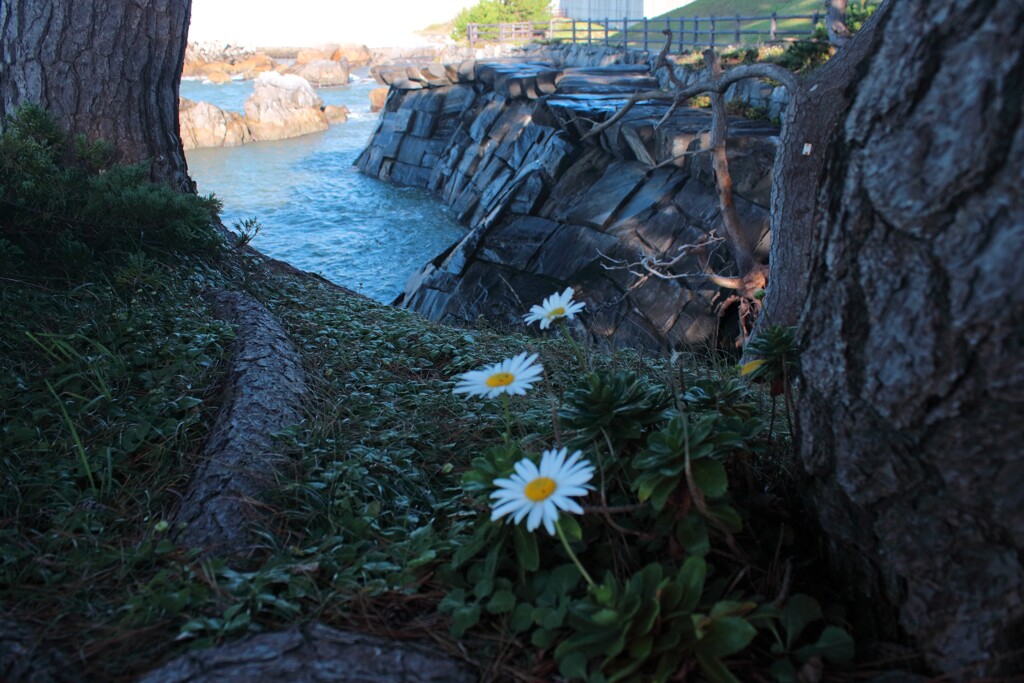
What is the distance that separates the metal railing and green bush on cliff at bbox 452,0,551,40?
5291 millimetres

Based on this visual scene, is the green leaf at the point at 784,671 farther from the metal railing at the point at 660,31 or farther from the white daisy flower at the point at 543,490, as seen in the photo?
the metal railing at the point at 660,31

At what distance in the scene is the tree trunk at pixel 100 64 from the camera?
4590 mm

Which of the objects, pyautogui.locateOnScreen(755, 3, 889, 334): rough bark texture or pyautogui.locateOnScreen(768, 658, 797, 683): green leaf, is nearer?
pyautogui.locateOnScreen(768, 658, 797, 683): green leaf

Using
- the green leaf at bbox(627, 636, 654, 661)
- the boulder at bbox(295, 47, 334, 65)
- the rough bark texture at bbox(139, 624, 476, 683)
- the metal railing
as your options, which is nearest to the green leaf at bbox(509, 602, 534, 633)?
the rough bark texture at bbox(139, 624, 476, 683)

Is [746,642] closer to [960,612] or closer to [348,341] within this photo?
[960,612]

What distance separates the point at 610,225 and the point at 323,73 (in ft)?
167

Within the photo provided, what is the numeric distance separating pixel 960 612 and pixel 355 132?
38.3m

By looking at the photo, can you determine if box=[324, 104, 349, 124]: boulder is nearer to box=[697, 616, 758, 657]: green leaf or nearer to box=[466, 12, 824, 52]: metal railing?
box=[466, 12, 824, 52]: metal railing

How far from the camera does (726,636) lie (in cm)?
141

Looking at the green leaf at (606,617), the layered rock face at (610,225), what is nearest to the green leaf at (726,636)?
the green leaf at (606,617)

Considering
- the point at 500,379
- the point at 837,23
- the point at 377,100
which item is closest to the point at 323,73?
the point at 377,100

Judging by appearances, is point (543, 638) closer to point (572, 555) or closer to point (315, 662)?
point (572, 555)

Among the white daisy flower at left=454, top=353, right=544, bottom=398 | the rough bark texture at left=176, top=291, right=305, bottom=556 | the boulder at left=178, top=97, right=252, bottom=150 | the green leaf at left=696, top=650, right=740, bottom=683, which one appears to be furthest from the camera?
the boulder at left=178, top=97, right=252, bottom=150

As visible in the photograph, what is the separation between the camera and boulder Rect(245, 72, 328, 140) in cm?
3631
